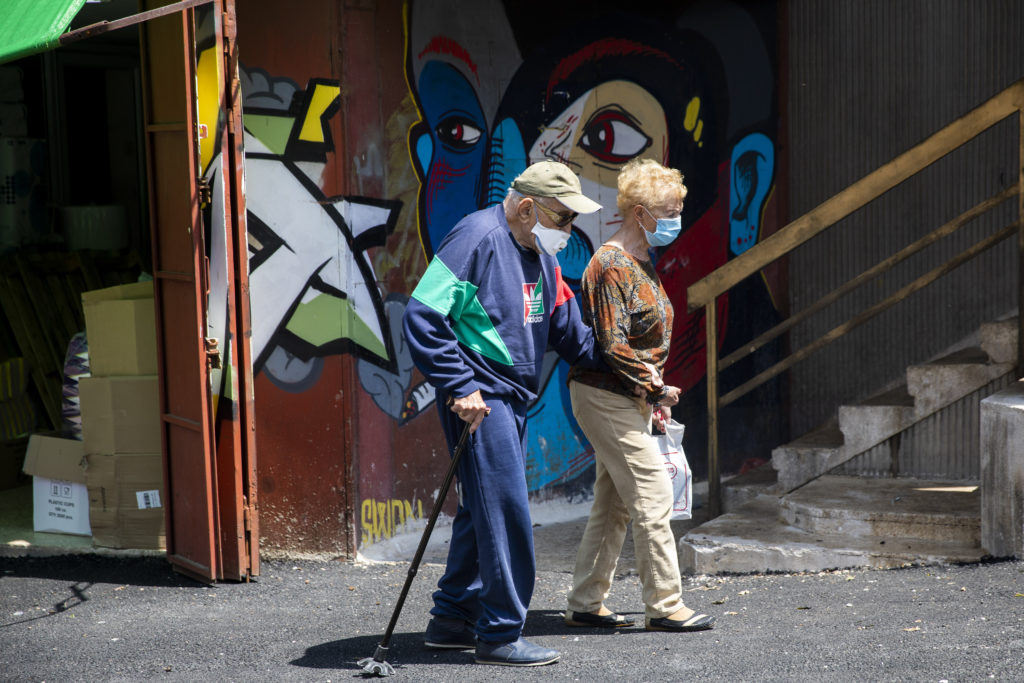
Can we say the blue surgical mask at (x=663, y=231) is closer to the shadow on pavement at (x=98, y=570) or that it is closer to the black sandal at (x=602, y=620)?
the black sandal at (x=602, y=620)

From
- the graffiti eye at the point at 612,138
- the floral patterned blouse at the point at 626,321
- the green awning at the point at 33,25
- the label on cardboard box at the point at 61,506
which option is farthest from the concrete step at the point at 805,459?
the green awning at the point at 33,25

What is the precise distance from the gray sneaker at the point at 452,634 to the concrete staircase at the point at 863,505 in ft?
5.04

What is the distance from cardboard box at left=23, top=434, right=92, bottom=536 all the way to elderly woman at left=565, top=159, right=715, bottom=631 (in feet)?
9.56

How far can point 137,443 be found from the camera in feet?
18.6

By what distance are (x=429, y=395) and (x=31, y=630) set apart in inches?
89.3

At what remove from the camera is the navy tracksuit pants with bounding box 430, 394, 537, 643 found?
4.01 meters

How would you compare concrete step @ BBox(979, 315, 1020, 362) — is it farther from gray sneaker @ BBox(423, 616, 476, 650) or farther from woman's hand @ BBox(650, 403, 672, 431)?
gray sneaker @ BBox(423, 616, 476, 650)

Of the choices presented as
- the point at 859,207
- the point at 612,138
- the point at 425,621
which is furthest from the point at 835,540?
the point at 612,138

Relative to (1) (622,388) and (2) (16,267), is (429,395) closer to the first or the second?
(1) (622,388)

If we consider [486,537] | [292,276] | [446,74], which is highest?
[446,74]

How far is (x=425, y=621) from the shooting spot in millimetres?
4840

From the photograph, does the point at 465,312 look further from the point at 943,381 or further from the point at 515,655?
the point at 943,381

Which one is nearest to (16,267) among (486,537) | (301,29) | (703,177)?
(301,29)

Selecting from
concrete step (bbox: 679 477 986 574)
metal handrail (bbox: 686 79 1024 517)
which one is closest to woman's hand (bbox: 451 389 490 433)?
concrete step (bbox: 679 477 986 574)
